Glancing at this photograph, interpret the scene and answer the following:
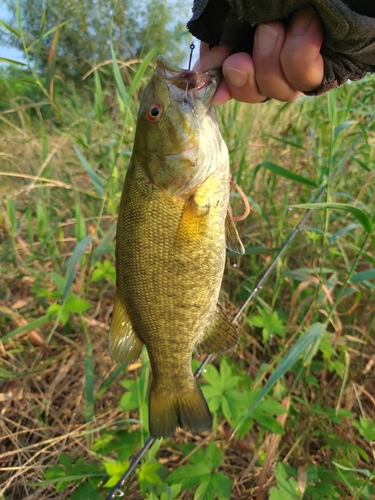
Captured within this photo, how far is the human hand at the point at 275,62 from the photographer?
1060 mm

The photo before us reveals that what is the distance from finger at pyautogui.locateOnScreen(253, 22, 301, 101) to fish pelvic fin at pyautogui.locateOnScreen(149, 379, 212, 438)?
3.35 feet

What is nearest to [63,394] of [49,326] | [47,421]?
[47,421]

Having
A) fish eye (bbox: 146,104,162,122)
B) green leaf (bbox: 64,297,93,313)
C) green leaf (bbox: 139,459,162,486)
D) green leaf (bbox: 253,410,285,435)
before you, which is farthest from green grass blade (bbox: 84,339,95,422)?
fish eye (bbox: 146,104,162,122)

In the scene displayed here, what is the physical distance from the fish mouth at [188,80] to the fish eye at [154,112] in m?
0.08

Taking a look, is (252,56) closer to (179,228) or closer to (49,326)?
(179,228)

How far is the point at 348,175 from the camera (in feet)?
8.69

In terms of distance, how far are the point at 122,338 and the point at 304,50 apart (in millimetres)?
1038

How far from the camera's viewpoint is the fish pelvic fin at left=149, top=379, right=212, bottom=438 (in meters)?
1.31

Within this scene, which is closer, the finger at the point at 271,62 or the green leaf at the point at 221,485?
the finger at the point at 271,62

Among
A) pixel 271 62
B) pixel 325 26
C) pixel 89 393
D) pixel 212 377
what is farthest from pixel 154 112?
pixel 89 393

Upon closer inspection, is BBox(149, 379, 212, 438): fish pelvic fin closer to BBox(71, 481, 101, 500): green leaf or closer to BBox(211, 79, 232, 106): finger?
BBox(71, 481, 101, 500): green leaf

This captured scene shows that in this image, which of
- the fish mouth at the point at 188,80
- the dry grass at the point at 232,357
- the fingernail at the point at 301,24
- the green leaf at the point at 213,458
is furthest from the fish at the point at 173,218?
the dry grass at the point at 232,357

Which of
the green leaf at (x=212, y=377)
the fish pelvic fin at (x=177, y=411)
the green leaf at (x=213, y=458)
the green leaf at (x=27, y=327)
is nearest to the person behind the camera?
the fish pelvic fin at (x=177, y=411)

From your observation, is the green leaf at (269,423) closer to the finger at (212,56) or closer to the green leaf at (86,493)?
the green leaf at (86,493)
